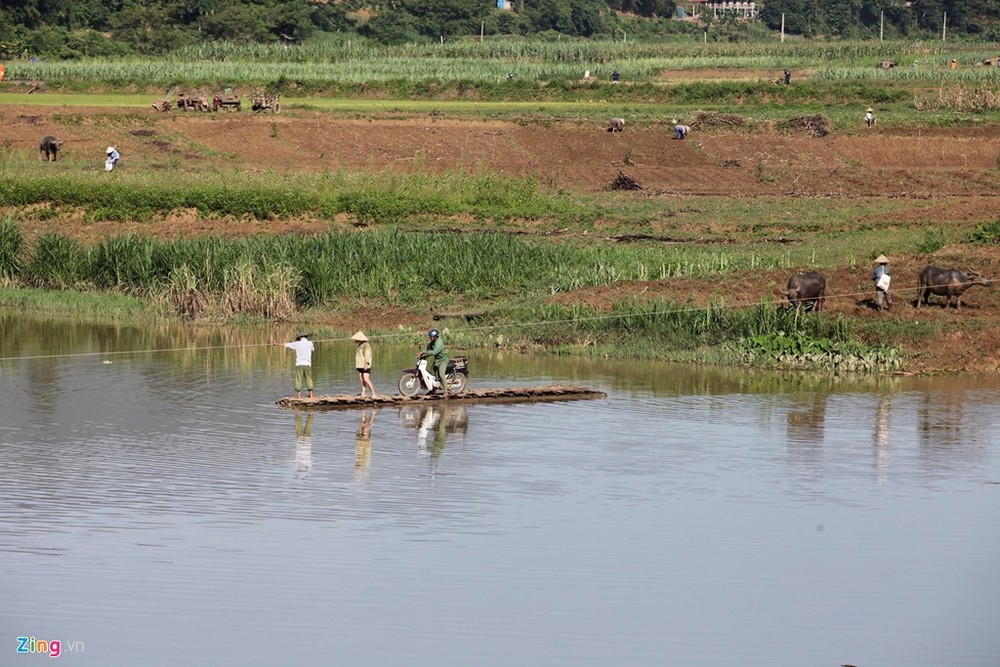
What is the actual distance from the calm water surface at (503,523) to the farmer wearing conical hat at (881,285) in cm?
251

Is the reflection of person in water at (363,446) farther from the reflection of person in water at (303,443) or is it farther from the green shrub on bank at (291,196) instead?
the green shrub on bank at (291,196)

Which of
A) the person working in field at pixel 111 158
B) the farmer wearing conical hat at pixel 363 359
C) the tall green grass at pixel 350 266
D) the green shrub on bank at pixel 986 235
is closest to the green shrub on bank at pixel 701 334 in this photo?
the tall green grass at pixel 350 266

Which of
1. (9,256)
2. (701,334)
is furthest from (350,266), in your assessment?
(9,256)

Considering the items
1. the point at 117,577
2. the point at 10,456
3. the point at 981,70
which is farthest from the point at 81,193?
the point at 981,70

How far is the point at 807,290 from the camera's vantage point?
29875mm

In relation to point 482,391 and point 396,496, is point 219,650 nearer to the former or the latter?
point 396,496

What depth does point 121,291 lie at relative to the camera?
35.8 m

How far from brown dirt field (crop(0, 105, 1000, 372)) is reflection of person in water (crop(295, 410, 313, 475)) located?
1060 inches

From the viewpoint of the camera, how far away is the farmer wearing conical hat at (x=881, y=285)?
98.6 ft

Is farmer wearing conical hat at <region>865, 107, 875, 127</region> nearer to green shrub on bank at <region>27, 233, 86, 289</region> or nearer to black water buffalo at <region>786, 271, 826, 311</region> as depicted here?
black water buffalo at <region>786, 271, 826, 311</region>

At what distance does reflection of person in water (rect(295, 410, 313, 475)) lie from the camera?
824 inches

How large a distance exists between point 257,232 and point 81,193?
510 cm

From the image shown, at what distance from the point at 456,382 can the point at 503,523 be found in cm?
703

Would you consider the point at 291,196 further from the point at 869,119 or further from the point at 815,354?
the point at 869,119
